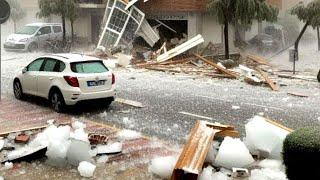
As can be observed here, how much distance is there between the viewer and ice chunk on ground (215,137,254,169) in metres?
8.24

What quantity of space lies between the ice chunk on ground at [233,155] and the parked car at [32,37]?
85.8 feet

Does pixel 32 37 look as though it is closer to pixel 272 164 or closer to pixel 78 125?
pixel 78 125

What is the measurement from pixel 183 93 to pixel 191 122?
205 inches

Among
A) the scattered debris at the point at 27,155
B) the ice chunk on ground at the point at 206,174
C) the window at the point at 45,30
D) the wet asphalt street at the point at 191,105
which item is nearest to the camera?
the ice chunk on ground at the point at 206,174

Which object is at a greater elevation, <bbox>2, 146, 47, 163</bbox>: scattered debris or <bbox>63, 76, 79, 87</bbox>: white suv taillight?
<bbox>63, 76, 79, 87</bbox>: white suv taillight

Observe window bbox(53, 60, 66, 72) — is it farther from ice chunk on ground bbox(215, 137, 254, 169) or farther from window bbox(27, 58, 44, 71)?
ice chunk on ground bbox(215, 137, 254, 169)

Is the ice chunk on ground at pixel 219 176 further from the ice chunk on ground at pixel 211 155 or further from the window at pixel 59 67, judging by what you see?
the window at pixel 59 67

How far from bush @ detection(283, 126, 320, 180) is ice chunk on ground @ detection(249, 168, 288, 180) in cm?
127

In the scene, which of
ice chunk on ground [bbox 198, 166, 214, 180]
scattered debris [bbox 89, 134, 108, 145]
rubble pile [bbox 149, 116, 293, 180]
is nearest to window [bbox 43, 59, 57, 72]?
scattered debris [bbox 89, 134, 108, 145]

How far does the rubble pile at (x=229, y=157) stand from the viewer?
7.64 m

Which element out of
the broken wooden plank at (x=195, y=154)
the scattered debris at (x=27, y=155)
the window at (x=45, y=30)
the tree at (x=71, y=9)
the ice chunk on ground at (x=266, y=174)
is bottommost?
the ice chunk on ground at (x=266, y=174)

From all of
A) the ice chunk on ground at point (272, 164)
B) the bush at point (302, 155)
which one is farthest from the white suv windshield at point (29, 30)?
the bush at point (302, 155)

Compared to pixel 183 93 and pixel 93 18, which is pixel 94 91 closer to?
pixel 183 93

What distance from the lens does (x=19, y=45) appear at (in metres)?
32.2
